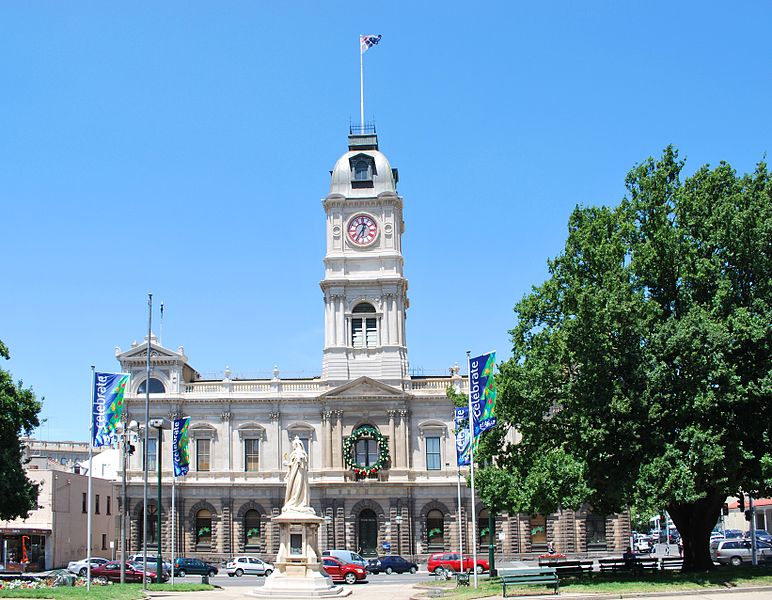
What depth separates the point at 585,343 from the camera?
35.7 metres

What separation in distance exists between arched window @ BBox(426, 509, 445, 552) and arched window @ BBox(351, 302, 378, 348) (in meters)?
13.4

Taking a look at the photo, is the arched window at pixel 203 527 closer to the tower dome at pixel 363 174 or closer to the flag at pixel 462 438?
the tower dome at pixel 363 174

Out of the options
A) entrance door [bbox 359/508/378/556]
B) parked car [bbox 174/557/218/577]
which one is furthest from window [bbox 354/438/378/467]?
parked car [bbox 174/557/218/577]

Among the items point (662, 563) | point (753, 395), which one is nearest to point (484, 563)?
point (662, 563)

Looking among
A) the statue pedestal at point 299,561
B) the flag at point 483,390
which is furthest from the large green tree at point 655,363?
the statue pedestal at point 299,561

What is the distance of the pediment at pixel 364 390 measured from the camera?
7088cm

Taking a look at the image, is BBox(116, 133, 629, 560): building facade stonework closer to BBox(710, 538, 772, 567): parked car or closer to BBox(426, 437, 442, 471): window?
BBox(426, 437, 442, 471): window

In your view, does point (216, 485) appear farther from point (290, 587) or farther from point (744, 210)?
point (744, 210)

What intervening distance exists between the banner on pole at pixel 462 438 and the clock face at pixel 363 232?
3164 centimetres

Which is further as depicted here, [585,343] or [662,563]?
[662,563]

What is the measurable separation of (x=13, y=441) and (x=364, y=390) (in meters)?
27.5

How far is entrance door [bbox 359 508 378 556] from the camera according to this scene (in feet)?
230

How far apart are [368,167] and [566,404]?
42585mm

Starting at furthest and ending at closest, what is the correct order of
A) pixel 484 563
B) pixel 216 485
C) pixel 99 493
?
1. pixel 99 493
2. pixel 216 485
3. pixel 484 563
